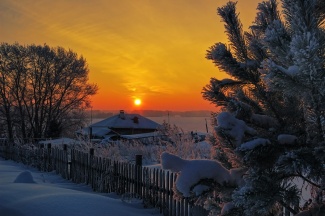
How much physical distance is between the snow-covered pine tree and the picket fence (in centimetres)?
286

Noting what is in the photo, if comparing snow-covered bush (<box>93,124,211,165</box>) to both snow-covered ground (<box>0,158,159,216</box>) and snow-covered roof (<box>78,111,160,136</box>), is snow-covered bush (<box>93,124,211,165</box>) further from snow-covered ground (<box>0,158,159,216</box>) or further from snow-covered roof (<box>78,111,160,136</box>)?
snow-covered roof (<box>78,111,160,136</box>)

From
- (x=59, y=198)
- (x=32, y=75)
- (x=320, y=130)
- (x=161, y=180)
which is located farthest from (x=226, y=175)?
(x=32, y=75)

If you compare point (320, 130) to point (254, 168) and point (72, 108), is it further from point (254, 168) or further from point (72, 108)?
point (72, 108)

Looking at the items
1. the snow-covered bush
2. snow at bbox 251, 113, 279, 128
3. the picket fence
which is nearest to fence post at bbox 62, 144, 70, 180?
the picket fence

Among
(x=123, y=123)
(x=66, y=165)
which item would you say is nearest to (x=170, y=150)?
(x=66, y=165)

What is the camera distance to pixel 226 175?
1.93 meters

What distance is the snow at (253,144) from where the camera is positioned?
158 centimetres

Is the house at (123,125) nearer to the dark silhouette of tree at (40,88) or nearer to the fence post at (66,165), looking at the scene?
the dark silhouette of tree at (40,88)

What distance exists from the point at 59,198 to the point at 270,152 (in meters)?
5.12

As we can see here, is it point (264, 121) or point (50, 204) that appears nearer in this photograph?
point (264, 121)

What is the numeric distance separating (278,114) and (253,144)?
49cm

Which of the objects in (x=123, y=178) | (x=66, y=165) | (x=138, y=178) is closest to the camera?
(x=138, y=178)

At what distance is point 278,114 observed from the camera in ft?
6.52

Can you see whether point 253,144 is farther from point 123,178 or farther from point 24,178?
point 24,178
